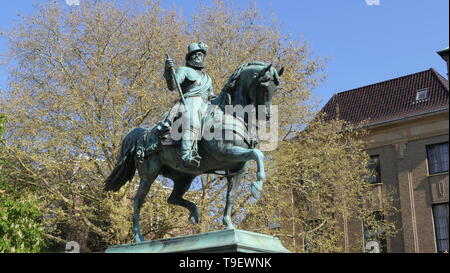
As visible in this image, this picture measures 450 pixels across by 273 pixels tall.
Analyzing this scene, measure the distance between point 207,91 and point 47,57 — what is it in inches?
588

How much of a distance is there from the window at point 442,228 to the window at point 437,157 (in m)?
1.89

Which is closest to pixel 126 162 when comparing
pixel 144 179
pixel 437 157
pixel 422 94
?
pixel 144 179

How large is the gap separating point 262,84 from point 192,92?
1.24m

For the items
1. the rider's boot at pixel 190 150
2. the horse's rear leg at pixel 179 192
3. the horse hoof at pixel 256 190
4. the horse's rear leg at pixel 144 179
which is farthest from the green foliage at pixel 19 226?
the horse hoof at pixel 256 190

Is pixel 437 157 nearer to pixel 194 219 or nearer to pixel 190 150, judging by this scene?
pixel 194 219

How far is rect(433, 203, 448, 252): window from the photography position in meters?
→ 27.9

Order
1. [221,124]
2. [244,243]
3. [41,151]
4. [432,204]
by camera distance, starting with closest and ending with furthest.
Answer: [244,243] < [221,124] < [41,151] < [432,204]

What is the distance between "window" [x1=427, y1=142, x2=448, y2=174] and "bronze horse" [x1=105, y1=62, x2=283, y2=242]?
23420mm

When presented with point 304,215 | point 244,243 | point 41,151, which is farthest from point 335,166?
point 244,243

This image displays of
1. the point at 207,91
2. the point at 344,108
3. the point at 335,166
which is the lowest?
the point at 207,91

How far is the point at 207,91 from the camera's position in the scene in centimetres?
848

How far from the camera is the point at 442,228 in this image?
28016 millimetres
